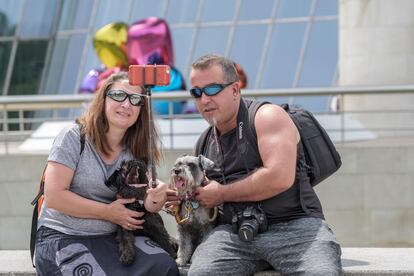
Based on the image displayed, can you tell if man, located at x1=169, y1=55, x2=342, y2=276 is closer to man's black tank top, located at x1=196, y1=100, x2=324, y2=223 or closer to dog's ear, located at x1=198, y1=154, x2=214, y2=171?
man's black tank top, located at x1=196, y1=100, x2=324, y2=223

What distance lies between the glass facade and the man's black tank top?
17.1 meters

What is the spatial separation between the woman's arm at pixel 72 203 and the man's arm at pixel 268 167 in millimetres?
487

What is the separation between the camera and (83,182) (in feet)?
18.2

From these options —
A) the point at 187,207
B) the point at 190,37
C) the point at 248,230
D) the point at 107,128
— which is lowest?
the point at 248,230

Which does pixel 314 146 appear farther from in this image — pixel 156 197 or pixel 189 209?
pixel 156 197

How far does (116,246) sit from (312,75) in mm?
19662

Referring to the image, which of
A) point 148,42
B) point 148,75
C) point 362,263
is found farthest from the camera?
point 148,42

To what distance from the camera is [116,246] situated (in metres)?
5.50

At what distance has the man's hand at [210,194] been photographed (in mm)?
5453

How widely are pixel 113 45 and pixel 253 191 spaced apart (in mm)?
13481

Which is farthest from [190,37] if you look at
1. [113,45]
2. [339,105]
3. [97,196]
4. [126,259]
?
[126,259]

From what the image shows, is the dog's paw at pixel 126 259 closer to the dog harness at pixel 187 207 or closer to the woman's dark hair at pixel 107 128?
the dog harness at pixel 187 207

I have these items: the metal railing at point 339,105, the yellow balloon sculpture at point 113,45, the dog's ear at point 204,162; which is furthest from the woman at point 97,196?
the yellow balloon sculpture at point 113,45

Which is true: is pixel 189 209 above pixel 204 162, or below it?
below
